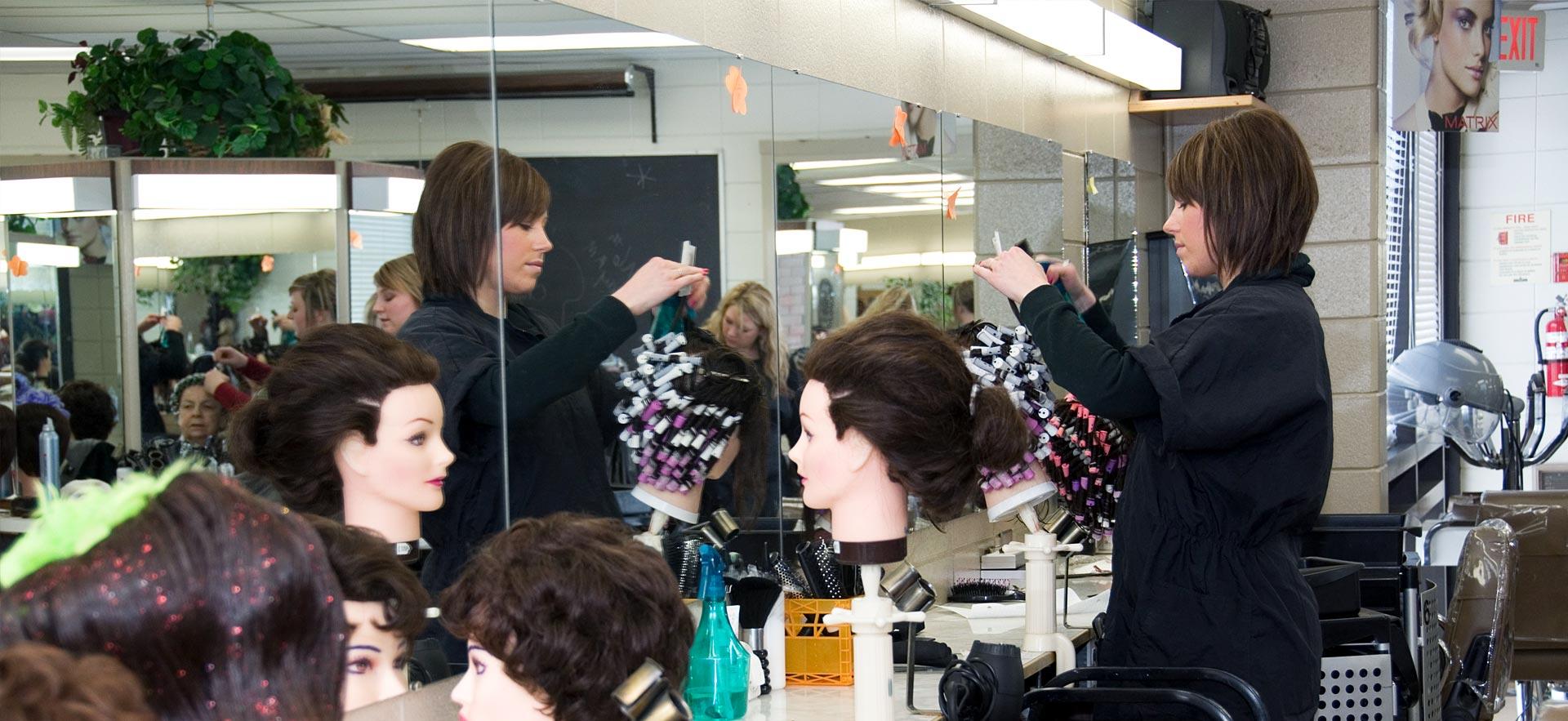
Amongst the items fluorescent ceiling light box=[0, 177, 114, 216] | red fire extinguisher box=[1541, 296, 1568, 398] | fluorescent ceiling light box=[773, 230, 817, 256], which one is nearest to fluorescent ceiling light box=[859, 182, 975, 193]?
fluorescent ceiling light box=[773, 230, 817, 256]

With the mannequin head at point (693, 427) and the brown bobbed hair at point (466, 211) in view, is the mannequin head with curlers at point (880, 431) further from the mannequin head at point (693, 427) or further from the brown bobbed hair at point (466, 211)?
the brown bobbed hair at point (466, 211)

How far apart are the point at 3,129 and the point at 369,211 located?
0.49 meters

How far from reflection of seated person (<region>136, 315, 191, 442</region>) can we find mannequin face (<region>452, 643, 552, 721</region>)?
0.40 metres

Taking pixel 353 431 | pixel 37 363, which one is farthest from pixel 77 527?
pixel 353 431

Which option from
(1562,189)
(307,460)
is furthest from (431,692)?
(1562,189)

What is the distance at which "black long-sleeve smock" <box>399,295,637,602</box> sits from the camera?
1.93 meters

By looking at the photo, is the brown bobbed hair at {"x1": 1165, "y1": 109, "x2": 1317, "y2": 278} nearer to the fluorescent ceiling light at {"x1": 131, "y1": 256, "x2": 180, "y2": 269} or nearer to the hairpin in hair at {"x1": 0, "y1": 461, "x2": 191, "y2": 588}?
the fluorescent ceiling light at {"x1": 131, "y1": 256, "x2": 180, "y2": 269}

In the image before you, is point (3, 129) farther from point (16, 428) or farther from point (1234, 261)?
point (1234, 261)

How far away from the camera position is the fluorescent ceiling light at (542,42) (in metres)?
1.94

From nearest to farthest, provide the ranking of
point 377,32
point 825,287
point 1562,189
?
point 377,32 → point 825,287 → point 1562,189

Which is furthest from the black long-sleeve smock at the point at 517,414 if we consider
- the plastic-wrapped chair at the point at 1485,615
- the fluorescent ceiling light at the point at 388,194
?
the plastic-wrapped chair at the point at 1485,615

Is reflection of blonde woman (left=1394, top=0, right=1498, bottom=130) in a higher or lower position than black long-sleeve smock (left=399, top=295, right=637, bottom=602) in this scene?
higher

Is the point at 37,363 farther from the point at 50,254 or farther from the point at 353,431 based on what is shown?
the point at 353,431

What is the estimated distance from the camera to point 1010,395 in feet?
7.95
